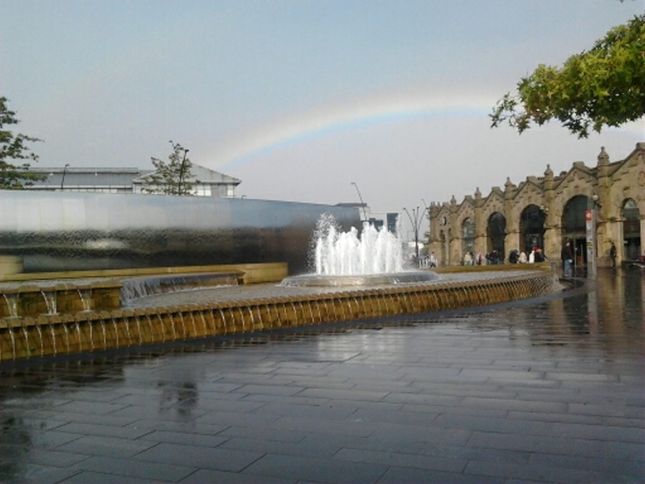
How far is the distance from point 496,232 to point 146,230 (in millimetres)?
47448

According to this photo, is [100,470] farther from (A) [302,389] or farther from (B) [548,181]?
(B) [548,181]

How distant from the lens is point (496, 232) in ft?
208

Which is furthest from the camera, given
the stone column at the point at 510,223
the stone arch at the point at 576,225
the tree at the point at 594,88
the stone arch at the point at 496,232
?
the stone arch at the point at 496,232

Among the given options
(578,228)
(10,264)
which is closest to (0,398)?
(10,264)

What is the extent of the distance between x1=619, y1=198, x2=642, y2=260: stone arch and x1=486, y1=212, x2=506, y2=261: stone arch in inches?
642

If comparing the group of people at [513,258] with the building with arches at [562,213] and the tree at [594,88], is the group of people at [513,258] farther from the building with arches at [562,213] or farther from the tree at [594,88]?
the tree at [594,88]

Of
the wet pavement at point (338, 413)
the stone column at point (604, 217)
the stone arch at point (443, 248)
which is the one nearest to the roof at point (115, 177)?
the stone arch at point (443, 248)

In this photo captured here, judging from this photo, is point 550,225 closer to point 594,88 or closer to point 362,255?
point 362,255

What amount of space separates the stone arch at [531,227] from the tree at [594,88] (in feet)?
168

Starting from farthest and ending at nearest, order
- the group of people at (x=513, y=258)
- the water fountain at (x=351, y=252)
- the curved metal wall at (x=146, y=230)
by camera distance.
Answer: the group of people at (x=513, y=258) → the water fountain at (x=351, y=252) → the curved metal wall at (x=146, y=230)

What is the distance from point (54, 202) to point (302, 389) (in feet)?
59.8

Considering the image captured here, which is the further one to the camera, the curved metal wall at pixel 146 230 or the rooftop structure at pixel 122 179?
the rooftop structure at pixel 122 179

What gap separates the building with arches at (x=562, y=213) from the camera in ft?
144

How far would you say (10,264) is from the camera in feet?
64.9
